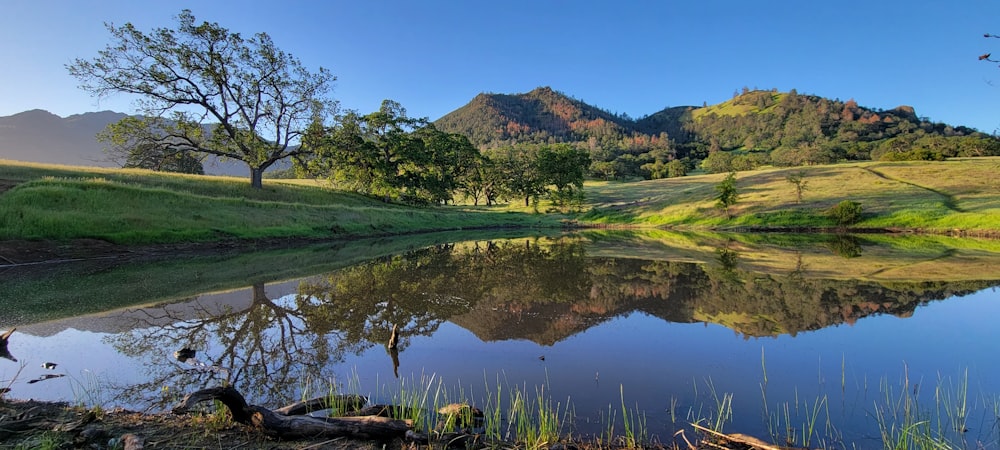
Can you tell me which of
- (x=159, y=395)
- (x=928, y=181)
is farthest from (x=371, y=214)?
(x=928, y=181)

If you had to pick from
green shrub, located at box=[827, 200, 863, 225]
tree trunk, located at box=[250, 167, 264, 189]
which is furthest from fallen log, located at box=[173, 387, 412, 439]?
green shrub, located at box=[827, 200, 863, 225]

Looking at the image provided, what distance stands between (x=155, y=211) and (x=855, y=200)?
6644 centimetres

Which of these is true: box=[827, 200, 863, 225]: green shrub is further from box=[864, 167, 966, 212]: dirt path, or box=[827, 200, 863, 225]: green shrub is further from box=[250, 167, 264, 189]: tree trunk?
box=[250, 167, 264, 189]: tree trunk

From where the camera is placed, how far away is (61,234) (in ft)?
64.6

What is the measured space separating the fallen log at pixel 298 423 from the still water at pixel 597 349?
1.30 meters

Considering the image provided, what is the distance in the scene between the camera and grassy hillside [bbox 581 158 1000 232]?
4228cm

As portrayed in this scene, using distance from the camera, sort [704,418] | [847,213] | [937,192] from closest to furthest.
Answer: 1. [704,418]
2. [847,213]
3. [937,192]

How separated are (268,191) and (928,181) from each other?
268 ft

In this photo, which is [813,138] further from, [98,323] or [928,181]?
[98,323]

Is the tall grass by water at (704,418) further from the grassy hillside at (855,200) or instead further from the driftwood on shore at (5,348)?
the grassy hillside at (855,200)

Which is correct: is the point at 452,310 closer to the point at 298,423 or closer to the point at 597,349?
the point at 597,349

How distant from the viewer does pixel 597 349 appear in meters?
8.15

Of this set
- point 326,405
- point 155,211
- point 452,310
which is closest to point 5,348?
point 326,405

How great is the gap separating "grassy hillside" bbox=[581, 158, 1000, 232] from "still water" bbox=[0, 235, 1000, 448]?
35.3m
